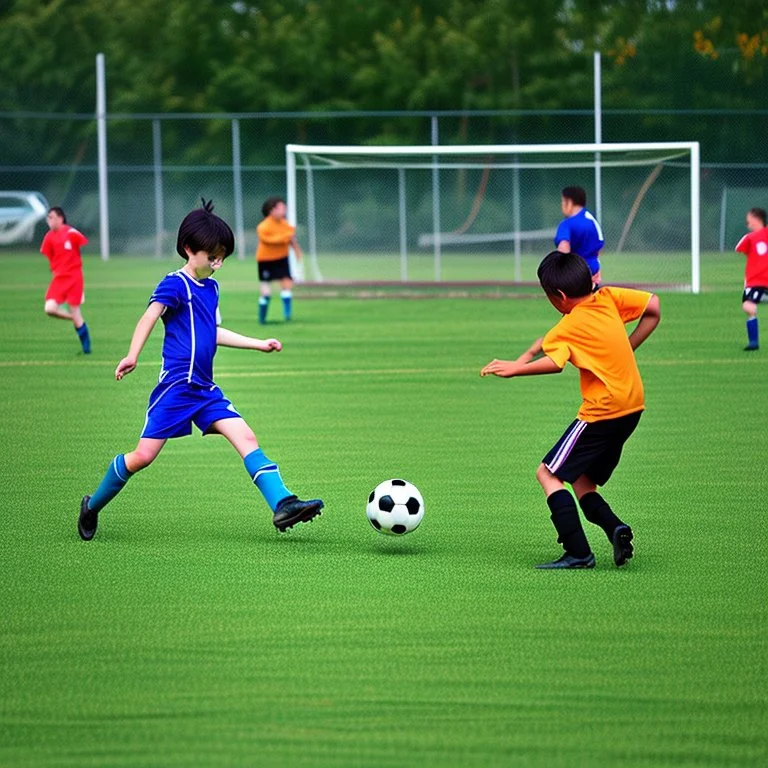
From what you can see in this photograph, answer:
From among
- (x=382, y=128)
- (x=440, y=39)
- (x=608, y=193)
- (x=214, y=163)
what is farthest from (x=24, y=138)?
(x=608, y=193)

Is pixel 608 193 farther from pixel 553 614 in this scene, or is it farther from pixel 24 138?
pixel 553 614

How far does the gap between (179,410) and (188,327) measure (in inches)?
15.1

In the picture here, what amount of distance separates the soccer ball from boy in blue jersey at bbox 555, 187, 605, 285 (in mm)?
9035


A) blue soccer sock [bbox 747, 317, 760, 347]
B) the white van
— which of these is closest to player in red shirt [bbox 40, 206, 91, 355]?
blue soccer sock [bbox 747, 317, 760, 347]

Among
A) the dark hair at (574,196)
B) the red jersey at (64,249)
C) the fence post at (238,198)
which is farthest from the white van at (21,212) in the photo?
the dark hair at (574,196)

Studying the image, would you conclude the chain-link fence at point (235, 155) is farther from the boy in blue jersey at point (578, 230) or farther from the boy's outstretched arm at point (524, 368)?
the boy's outstretched arm at point (524, 368)

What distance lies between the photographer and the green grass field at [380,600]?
4406 mm

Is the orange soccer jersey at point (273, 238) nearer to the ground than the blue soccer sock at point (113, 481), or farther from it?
farther from it

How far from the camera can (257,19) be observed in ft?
160

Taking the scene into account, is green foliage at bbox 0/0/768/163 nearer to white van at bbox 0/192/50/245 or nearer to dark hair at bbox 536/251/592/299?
white van at bbox 0/192/50/245

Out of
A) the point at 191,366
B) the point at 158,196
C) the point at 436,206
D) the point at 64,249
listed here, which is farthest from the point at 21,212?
the point at 191,366

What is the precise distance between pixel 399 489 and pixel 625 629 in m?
1.78

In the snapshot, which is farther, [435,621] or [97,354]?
[97,354]

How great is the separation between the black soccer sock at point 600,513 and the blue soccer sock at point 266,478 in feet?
4.37
